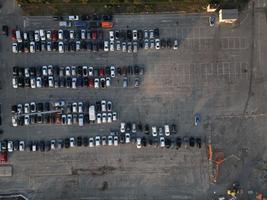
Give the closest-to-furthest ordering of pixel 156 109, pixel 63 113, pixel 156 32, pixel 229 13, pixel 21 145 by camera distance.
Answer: pixel 21 145, pixel 229 13, pixel 63 113, pixel 156 32, pixel 156 109

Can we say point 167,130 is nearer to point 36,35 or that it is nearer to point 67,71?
point 67,71

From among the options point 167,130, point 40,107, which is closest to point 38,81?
point 40,107

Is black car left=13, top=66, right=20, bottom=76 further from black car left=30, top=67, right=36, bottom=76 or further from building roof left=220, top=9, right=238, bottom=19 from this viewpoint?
building roof left=220, top=9, right=238, bottom=19

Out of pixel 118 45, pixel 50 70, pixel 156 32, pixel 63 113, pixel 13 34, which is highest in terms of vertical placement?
pixel 13 34

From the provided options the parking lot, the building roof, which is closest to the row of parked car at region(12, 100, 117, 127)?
the parking lot

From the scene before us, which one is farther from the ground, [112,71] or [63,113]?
[112,71]

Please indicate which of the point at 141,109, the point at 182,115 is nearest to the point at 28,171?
the point at 141,109

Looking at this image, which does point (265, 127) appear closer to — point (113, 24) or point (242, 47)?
point (242, 47)
